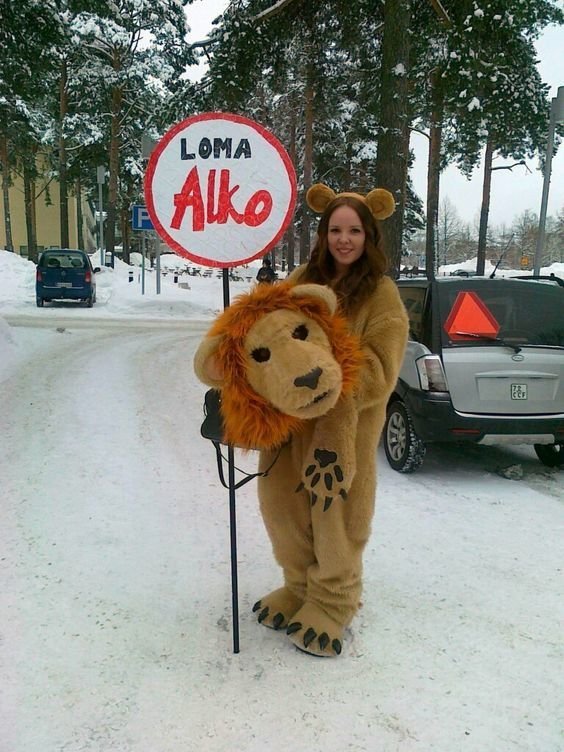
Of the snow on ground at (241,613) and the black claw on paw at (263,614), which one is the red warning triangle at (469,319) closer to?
the snow on ground at (241,613)

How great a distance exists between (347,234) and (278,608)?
67.8 inches

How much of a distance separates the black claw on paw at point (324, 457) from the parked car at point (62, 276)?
53.3ft

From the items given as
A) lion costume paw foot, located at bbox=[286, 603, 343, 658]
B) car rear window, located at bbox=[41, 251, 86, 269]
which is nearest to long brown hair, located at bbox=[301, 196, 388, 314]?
lion costume paw foot, located at bbox=[286, 603, 343, 658]

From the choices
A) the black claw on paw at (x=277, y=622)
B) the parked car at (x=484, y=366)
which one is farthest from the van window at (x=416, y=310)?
the black claw on paw at (x=277, y=622)

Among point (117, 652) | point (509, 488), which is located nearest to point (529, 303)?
point (509, 488)

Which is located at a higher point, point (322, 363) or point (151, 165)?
point (151, 165)

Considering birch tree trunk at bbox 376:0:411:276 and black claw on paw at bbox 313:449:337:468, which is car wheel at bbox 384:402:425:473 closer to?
black claw on paw at bbox 313:449:337:468

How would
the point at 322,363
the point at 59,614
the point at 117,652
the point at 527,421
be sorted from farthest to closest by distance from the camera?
the point at 527,421 < the point at 59,614 < the point at 117,652 < the point at 322,363

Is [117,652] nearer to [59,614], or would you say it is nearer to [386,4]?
[59,614]

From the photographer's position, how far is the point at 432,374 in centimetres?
483

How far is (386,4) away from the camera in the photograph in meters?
8.74

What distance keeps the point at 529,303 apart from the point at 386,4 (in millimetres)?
6020

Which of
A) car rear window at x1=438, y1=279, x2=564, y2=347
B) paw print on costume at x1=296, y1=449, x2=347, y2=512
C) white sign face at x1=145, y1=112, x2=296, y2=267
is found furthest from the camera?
car rear window at x1=438, y1=279, x2=564, y2=347

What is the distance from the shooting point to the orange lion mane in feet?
7.31
